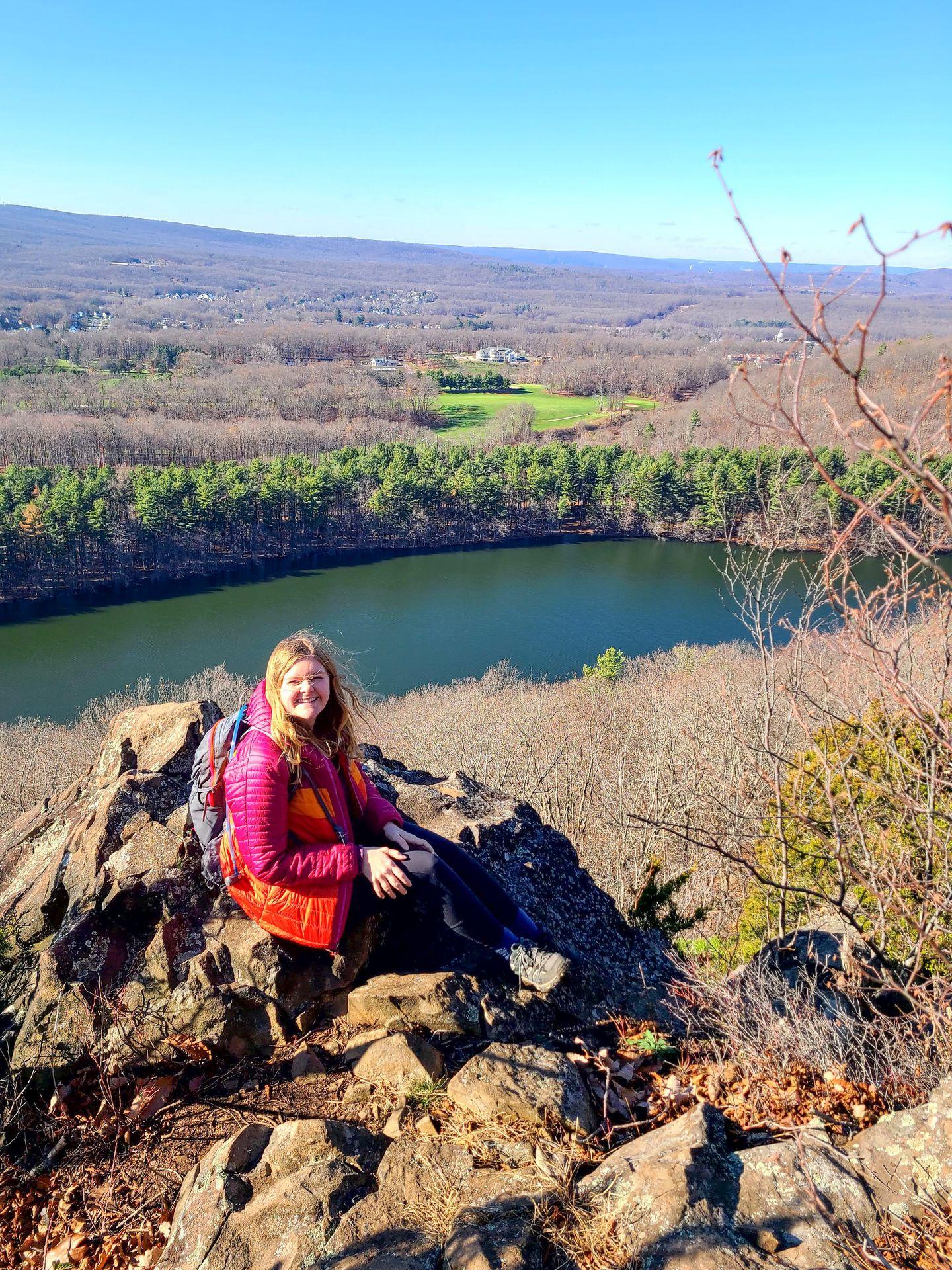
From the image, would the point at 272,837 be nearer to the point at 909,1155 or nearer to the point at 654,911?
the point at 909,1155

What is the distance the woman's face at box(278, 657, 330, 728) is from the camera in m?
2.96

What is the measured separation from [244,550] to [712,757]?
97.7 ft

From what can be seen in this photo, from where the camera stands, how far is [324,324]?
140 metres

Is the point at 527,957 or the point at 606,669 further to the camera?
the point at 606,669

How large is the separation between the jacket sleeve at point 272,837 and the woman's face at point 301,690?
0.65ft

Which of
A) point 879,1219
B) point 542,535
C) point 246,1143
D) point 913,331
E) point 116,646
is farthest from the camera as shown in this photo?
point 913,331

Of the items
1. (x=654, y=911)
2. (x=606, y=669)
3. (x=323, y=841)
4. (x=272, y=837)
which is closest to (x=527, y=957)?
(x=323, y=841)

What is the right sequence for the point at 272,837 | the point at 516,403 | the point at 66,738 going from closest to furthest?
the point at 272,837, the point at 66,738, the point at 516,403

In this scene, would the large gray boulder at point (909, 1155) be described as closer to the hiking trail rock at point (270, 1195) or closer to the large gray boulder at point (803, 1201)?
the large gray boulder at point (803, 1201)

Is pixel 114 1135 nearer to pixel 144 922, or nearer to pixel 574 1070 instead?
pixel 144 922

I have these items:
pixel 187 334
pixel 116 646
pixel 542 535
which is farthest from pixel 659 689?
pixel 187 334

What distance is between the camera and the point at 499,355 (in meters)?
117

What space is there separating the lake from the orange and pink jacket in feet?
68.2

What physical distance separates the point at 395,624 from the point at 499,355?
96.1 meters
